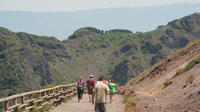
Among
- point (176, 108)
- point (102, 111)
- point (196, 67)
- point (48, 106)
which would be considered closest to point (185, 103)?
point (176, 108)

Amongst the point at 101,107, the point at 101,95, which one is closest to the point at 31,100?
the point at 101,107

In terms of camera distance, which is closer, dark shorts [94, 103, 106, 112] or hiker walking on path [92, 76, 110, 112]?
hiker walking on path [92, 76, 110, 112]

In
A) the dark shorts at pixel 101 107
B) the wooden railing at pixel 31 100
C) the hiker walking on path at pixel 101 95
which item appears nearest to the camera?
the wooden railing at pixel 31 100

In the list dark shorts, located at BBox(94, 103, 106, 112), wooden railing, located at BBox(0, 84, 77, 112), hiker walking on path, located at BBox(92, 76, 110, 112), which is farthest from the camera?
dark shorts, located at BBox(94, 103, 106, 112)

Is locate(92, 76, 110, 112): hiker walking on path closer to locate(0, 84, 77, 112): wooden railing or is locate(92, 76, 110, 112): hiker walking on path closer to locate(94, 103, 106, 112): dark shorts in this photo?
locate(94, 103, 106, 112): dark shorts

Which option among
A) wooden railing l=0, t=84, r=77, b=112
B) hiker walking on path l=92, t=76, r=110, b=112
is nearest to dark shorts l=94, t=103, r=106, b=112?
hiker walking on path l=92, t=76, r=110, b=112

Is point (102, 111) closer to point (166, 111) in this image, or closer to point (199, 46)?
point (166, 111)

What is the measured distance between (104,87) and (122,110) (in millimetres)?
7283

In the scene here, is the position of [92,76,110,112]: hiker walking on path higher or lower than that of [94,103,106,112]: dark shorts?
higher

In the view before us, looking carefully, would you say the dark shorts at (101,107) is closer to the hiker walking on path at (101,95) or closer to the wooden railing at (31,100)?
the hiker walking on path at (101,95)

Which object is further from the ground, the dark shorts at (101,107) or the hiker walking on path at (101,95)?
the hiker walking on path at (101,95)

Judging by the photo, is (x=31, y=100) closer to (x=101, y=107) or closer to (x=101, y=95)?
(x=101, y=107)

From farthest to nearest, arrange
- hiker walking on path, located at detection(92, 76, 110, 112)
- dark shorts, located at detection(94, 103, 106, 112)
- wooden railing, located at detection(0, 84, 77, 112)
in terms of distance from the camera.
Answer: dark shorts, located at detection(94, 103, 106, 112), hiker walking on path, located at detection(92, 76, 110, 112), wooden railing, located at detection(0, 84, 77, 112)

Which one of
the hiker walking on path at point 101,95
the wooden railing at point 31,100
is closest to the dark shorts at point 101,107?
the hiker walking on path at point 101,95
